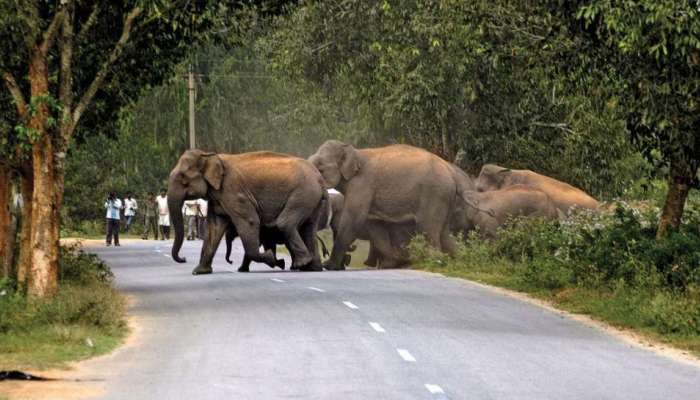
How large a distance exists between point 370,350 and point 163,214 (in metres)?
43.3

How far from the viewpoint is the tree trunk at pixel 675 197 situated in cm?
A: 2477

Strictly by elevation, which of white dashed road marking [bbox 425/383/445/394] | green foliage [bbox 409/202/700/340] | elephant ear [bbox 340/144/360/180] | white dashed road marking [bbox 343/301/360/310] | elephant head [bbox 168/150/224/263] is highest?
elephant ear [bbox 340/144/360/180]

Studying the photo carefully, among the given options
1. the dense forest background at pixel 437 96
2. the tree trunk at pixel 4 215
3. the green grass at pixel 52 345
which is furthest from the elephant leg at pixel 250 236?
the green grass at pixel 52 345

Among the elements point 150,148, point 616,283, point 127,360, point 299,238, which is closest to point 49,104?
point 127,360

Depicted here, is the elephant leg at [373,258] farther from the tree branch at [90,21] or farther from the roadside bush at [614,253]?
the tree branch at [90,21]

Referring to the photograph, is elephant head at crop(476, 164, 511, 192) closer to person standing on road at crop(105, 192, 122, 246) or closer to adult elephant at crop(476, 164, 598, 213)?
adult elephant at crop(476, 164, 598, 213)

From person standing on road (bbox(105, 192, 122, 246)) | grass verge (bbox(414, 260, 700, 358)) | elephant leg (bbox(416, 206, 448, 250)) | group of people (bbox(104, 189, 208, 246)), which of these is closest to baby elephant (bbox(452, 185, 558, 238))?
elephant leg (bbox(416, 206, 448, 250))

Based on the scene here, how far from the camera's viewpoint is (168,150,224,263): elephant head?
1337 inches

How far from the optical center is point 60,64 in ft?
75.4

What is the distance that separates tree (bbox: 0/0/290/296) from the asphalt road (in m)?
1.99

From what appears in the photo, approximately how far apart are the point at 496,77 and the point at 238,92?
43.1 m

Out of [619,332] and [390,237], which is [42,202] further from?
[390,237]

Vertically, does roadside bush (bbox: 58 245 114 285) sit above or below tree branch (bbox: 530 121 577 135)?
below

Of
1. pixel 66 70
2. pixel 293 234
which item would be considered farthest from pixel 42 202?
pixel 293 234
